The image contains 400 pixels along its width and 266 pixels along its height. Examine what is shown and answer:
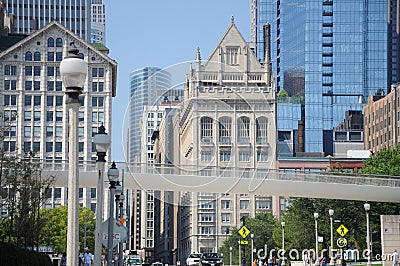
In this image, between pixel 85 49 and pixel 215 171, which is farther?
pixel 85 49

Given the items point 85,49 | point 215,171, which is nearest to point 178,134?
point 215,171

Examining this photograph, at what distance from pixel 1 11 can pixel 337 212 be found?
77973 mm

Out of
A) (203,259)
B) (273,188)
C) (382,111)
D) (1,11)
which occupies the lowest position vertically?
(203,259)

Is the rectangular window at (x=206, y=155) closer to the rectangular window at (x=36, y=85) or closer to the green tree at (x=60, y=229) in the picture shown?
the green tree at (x=60, y=229)

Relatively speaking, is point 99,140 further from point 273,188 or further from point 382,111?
point 382,111

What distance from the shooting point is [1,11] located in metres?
151

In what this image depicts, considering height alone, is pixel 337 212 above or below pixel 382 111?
below

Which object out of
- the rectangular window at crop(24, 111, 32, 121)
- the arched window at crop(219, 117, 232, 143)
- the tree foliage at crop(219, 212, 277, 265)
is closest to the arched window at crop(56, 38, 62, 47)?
the rectangular window at crop(24, 111, 32, 121)

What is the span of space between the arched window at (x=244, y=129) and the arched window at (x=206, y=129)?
2017 mm

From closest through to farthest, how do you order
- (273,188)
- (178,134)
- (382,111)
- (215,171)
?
(178,134) < (215,171) < (273,188) < (382,111)

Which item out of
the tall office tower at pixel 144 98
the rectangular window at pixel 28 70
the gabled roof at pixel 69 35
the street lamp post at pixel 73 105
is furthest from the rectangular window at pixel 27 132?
the street lamp post at pixel 73 105

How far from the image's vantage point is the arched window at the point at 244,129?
62275mm

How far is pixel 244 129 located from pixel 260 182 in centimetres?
2413

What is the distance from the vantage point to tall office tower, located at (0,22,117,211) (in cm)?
14850
